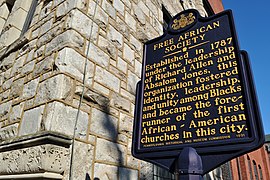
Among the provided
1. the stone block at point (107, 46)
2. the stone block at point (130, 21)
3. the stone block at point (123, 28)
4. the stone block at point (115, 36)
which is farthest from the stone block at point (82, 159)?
the stone block at point (130, 21)

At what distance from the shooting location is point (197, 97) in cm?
193

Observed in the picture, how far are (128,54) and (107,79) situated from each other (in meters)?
0.84

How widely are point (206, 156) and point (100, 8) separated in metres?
2.58

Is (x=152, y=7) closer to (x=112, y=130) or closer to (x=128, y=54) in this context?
(x=128, y=54)

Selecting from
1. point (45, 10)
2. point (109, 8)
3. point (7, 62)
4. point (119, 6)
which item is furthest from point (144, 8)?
point (7, 62)

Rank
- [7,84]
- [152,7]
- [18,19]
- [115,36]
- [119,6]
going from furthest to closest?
[152,7] → [18,19] → [119,6] → [115,36] → [7,84]

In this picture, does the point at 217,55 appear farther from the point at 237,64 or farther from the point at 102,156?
the point at 102,156

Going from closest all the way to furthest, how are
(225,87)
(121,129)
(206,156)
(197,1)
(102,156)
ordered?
(206,156)
(225,87)
(102,156)
(121,129)
(197,1)

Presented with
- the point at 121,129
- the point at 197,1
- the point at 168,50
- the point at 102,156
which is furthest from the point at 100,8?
the point at 197,1

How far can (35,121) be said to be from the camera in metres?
2.27

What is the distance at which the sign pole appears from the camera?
59.6 inches

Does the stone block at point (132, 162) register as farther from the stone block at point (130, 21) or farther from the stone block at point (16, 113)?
the stone block at point (130, 21)

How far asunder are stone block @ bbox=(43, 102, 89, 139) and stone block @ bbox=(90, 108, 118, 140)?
0.17 meters

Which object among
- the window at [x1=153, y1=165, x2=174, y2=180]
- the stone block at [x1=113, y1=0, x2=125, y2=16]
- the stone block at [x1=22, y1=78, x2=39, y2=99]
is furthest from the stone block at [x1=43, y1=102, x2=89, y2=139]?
the stone block at [x1=113, y1=0, x2=125, y2=16]
